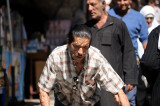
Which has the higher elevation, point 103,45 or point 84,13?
point 84,13

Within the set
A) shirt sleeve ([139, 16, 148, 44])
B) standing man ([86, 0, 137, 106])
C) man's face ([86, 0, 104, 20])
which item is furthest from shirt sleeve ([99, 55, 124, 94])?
shirt sleeve ([139, 16, 148, 44])

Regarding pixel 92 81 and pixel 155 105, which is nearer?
pixel 92 81

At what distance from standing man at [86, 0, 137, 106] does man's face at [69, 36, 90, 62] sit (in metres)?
1.13

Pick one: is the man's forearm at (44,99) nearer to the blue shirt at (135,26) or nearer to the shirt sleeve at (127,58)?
the shirt sleeve at (127,58)

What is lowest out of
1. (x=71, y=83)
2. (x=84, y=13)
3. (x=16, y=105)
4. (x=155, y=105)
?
(x=16, y=105)

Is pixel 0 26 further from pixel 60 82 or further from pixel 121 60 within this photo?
pixel 60 82

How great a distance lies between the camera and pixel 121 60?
16.3 ft

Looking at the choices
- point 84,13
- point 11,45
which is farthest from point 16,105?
point 84,13

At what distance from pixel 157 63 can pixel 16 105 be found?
13.7ft

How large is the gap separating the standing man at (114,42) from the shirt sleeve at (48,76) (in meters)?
1.13

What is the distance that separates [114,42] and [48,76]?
4.26 feet

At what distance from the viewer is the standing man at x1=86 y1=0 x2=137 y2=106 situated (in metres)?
4.86

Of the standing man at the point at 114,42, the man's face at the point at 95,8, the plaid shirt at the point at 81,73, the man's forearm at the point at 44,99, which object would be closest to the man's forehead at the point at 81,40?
the plaid shirt at the point at 81,73

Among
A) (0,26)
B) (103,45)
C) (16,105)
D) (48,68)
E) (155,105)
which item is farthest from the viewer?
(16,105)
